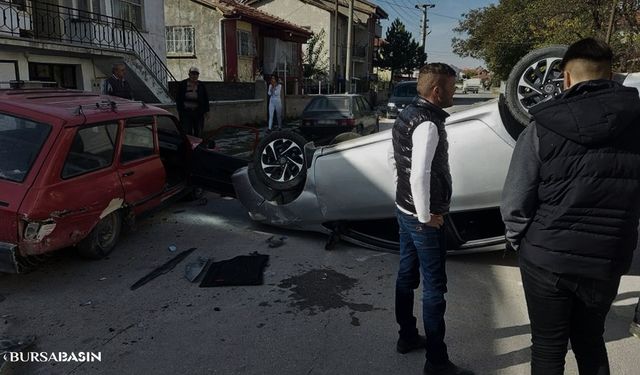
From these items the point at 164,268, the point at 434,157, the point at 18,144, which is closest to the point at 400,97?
the point at 164,268

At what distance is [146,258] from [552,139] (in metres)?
4.00

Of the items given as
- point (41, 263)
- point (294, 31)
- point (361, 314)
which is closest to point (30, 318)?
point (41, 263)

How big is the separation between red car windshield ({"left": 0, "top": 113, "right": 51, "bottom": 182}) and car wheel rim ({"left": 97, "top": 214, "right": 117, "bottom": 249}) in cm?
88

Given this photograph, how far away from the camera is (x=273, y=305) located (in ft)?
12.6

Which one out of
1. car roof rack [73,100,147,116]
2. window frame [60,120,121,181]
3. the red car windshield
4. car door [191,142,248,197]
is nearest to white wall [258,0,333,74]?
car door [191,142,248,197]

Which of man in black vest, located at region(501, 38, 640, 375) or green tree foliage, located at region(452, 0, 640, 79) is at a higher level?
green tree foliage, located at region(452, 0, 640, 79)

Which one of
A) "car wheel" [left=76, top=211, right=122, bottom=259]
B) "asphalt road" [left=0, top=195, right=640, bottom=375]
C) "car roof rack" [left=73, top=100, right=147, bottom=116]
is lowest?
"asphalt road" [left=0, top=195, right=640, bottom=375]

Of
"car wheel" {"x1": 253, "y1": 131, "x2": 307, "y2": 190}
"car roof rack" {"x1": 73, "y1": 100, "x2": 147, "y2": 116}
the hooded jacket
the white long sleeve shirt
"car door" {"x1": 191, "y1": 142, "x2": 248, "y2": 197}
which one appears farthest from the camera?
"car door" {"x1": 191, "y1": 142, "x2": 248, "y2": 197}

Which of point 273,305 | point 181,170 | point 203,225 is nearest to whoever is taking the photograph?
point 273,305

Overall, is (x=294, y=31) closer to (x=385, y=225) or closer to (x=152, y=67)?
(x=152, y=67)

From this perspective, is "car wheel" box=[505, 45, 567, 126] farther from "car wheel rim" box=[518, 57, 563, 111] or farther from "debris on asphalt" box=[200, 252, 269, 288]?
"debris on asphalt" box=[200, 252, 269, 288]

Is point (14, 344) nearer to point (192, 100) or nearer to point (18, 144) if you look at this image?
point (18, 144)

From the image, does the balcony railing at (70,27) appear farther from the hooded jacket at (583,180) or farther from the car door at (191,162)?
the hooded jacket at (583,180)

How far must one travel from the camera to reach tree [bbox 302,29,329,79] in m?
32.9
